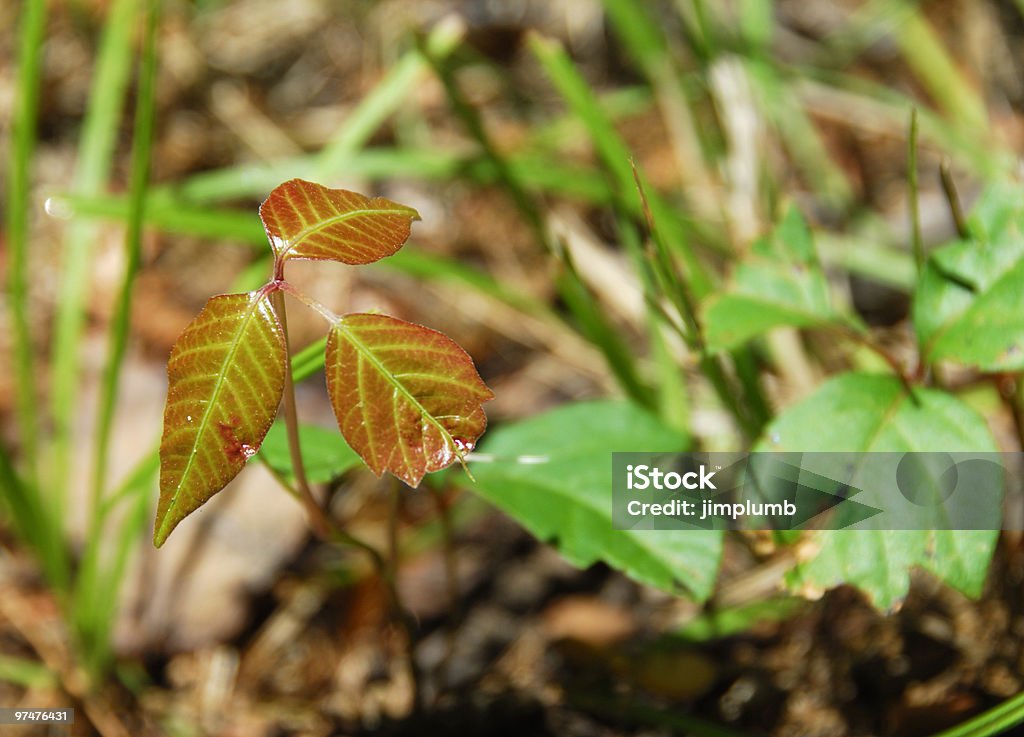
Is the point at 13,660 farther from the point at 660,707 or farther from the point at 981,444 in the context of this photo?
the point at 981,444

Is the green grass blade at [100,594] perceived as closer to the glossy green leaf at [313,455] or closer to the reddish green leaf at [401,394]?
the glossy green leaf at [313,455]

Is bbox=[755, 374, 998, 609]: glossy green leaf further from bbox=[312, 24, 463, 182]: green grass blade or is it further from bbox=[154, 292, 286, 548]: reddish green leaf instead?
bbox=[312, 24, 463, 182]: green grass blade

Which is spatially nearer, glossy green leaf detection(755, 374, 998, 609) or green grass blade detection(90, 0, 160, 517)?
glossy green leaf detection(755, 374, 998, 609)

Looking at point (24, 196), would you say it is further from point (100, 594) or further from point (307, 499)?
point (307, 499)

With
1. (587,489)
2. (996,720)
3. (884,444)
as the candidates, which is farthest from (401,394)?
(996,720)

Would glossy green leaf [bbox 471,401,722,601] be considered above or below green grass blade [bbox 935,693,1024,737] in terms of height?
above

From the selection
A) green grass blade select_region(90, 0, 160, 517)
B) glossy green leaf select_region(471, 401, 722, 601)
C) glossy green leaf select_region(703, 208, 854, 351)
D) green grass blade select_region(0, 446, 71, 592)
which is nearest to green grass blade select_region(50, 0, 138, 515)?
green grass blade select_region(0, 446, 71, 592)
